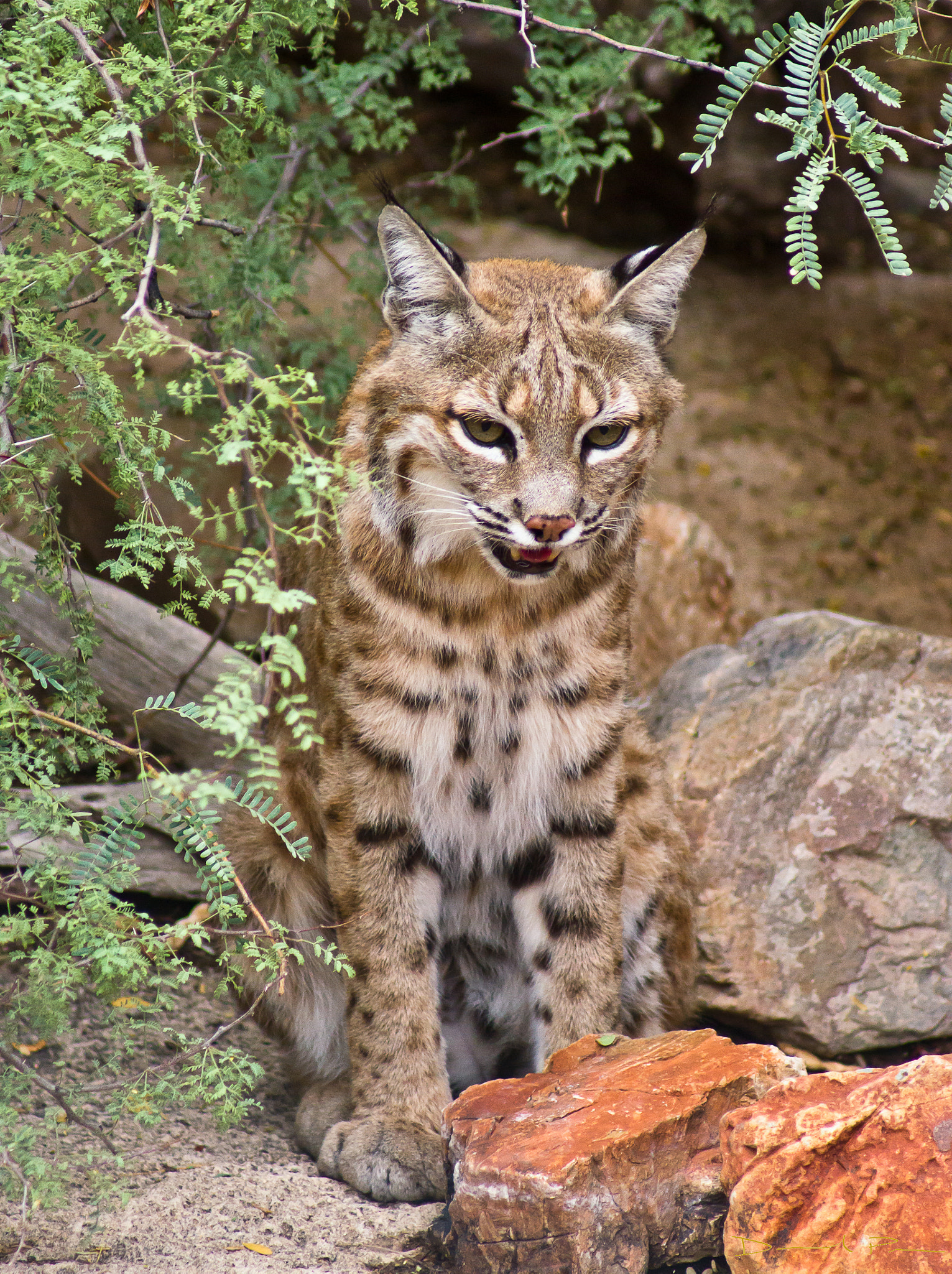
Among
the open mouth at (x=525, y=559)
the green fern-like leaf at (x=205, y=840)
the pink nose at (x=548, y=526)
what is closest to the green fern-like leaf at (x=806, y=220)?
the pink nose at (x=548, y=526)

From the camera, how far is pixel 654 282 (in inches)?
123

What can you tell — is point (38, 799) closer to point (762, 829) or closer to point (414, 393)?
point (414, 393)

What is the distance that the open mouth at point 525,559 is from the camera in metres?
2.88

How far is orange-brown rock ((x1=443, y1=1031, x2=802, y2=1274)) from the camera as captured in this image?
252cm

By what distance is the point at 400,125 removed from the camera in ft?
14.7

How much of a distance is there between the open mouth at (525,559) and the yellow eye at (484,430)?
25cm

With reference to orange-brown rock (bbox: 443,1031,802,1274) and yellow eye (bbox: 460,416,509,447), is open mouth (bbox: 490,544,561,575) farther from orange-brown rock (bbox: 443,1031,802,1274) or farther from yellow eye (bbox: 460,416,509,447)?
orange-brown rock (bbox: 443,1031,802,1274)

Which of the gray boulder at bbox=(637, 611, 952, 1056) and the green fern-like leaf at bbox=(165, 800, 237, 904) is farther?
the gray boulder at bbox=(637, 611, 952, 1056)

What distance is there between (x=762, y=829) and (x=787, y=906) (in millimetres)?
274

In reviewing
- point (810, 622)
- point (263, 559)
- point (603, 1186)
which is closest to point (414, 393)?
point (263, 559)

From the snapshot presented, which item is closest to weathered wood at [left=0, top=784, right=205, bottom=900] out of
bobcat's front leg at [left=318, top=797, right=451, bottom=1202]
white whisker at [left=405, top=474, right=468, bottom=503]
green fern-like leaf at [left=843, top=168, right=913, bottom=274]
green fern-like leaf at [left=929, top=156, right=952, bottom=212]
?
bobcat's front leg at [left=318, top=797, right=451, bottom=1202]

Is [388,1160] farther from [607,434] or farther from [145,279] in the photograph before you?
[145,279]

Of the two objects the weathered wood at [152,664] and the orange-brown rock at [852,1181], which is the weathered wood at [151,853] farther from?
the orange-brown rock at [852,1181]

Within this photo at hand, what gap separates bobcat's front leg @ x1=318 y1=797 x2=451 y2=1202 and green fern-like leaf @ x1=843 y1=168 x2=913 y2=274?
1827 millimetres
